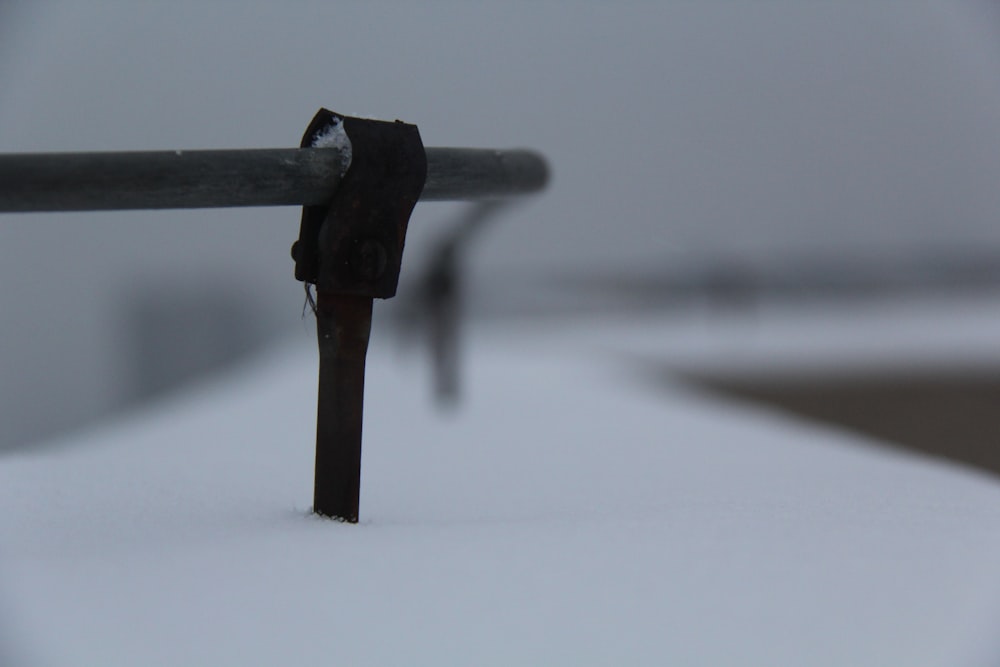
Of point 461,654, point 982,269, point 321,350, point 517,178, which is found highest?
point 982,269

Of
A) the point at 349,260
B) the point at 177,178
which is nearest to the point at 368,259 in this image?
the point at 349,260

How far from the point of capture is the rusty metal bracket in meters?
0.58

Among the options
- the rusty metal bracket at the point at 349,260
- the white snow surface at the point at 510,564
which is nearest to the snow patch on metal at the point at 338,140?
the rusty metal bracket at the point at 349,260

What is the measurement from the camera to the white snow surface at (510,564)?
44 centimetres

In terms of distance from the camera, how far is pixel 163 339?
158 inches

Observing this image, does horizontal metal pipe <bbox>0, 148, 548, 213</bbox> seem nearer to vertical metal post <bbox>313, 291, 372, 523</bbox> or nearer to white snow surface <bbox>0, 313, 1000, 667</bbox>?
vertical metal post <bbox>313, 291, 372, 523</bbox>

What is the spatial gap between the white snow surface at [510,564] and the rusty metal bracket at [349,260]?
0.15ft

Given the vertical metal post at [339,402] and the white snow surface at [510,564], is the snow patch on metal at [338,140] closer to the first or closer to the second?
the vertical metal post at [339,402]

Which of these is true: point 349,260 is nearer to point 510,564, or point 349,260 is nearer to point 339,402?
point 339,402

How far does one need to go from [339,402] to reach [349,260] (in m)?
0.09

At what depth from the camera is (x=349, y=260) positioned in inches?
23.2

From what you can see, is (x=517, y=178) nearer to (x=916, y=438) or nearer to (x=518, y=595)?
(x=518, y=595)

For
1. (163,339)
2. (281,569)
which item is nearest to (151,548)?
(281,569)

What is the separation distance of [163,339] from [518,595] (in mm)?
3816
